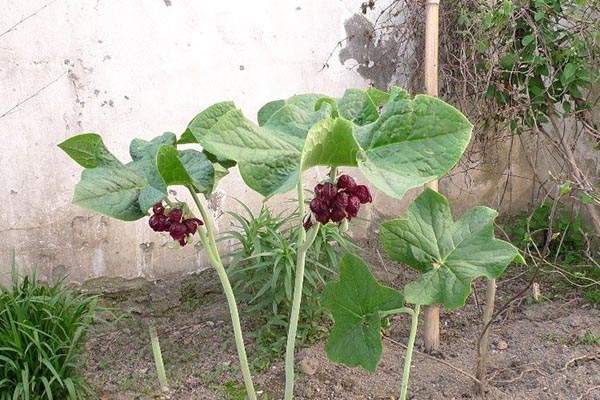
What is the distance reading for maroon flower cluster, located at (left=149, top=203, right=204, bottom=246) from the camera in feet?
5.25

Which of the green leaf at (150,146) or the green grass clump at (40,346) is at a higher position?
the green leaf at (150,146)

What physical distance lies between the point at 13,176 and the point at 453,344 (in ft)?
6.71

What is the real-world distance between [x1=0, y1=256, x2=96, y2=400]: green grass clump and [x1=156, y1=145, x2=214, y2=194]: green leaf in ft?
4.03

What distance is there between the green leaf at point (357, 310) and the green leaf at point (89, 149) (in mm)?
666

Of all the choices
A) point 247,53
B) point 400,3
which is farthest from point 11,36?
point 400,3

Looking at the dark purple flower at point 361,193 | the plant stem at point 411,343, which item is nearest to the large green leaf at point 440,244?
the plant stem at point 411,343

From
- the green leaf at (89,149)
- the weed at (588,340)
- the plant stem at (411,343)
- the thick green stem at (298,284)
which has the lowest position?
the weed at (588,340)

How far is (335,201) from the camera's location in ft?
4.64

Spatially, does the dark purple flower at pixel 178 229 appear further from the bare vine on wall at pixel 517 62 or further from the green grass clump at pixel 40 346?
the bare vine on wall at pixel 517 62

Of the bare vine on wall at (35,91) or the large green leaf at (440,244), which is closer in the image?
the large green leaf at (440,244)

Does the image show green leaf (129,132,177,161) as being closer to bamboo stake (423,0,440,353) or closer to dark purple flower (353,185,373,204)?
dark purple flower (353,185,373,204)

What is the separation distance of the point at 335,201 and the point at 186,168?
39 cm

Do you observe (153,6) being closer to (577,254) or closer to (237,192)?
(237,192)

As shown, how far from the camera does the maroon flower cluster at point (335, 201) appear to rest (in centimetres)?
141
